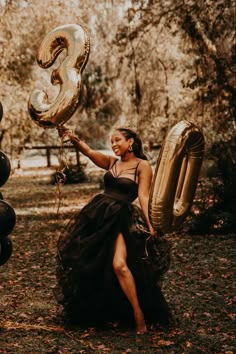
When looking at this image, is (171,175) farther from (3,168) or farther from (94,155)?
(3,168)

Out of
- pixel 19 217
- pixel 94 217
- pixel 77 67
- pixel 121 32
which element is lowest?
pixel 19 217

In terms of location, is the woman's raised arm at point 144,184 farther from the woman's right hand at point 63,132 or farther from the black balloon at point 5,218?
the black balloon at point 5,218

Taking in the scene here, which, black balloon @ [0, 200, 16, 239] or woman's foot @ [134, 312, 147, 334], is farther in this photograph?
woman's foot @ [134, 312, 147, 334]

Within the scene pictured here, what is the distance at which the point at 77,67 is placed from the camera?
4.18 m

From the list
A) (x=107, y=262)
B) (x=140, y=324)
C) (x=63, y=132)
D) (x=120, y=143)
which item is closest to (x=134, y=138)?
(x=120, y=143)

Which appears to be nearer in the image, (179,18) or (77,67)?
(77,67)

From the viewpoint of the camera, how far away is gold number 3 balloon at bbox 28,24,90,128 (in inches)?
159

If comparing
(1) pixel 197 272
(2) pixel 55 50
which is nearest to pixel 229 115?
(1) pixel 197 272

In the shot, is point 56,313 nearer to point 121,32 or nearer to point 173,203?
point 173,203

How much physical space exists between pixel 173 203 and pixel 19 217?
8962 millimetres

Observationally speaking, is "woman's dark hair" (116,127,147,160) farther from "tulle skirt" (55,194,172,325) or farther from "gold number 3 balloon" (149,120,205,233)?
"gold number 3 balloon" (149,120,205,233)

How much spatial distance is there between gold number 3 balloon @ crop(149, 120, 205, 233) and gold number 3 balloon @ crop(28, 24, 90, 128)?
0.72 metres

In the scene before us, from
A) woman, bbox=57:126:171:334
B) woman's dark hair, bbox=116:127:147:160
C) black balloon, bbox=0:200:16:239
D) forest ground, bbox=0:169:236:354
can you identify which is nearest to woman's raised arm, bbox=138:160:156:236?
woman, bbox=57:126:171:334

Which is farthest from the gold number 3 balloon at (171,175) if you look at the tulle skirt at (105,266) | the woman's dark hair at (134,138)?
the woman's dark hair at (134,138)
